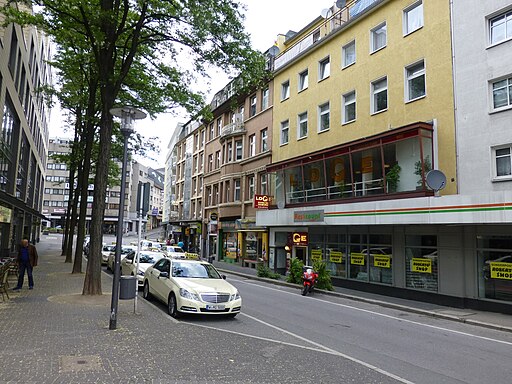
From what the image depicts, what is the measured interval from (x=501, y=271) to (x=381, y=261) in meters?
5.17

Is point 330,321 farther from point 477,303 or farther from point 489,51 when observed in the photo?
point 489,51

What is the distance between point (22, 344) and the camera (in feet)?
24.0

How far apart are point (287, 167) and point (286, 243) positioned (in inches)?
192

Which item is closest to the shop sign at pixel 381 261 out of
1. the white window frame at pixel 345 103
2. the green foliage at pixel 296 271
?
the green foliage at pixel 296 271

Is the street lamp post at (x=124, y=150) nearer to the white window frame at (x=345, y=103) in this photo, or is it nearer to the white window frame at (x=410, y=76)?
the white window frame at (x=410, y=76)

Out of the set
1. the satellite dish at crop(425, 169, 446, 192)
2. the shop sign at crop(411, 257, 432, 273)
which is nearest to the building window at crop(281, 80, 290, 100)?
the satellite dish at crop(425, 169, 446, 192)

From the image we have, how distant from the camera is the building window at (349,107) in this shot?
21.1 meters

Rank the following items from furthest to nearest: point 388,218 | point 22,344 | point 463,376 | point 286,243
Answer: point 286,243
point 388,218
point 22,344
point 463,376

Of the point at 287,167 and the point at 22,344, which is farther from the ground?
the point at 287,167

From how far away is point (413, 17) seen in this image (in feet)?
60.3

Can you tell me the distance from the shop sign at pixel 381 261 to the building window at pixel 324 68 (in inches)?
417

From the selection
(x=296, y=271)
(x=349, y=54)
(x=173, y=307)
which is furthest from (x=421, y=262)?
(x=349, y=54)

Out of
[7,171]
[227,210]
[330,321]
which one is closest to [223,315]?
[330,321]

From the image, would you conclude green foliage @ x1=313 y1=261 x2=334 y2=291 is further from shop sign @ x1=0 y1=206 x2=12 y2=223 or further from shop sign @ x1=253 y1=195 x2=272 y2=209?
shop sign @ x1=0 y1=206 x2=12 y2=223
